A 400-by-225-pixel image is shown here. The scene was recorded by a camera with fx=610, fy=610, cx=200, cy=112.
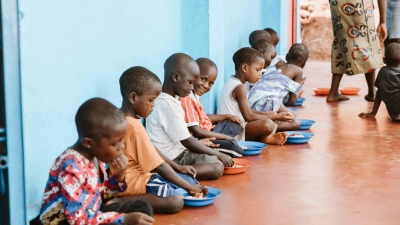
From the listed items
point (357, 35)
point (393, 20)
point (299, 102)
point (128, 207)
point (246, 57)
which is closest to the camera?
point (128, 207)

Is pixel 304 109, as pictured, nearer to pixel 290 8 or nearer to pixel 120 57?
pixel 120 57

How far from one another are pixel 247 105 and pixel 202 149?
Result: 4.67 feet

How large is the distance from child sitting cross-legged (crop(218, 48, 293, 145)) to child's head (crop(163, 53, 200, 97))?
122 centimetres

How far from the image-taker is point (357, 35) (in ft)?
27.0

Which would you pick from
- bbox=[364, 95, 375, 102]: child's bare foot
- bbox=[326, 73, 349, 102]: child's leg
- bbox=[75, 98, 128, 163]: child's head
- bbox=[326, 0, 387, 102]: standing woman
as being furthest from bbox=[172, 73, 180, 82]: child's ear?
bbox=[364, 95, 375, 102]: child's bare foot

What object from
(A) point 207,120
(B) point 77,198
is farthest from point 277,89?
(B) point 77,198

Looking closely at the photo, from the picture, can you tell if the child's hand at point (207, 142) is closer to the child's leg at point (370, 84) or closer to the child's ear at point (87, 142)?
the child's ear at point (87, 142)

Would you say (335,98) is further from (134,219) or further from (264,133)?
(134,219)

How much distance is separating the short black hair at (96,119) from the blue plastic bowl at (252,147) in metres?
2.58

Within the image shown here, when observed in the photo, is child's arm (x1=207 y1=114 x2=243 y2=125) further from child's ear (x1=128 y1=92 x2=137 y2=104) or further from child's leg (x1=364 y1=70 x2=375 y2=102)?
child's leg (x1=364 y1=70 x2=375 y2=102)

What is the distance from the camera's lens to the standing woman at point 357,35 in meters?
8.14

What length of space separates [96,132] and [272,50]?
466cm

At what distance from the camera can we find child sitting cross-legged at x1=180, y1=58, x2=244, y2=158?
15.7 feet

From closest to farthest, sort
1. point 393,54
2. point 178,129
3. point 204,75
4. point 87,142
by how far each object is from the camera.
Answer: point 87,142 < point 178,129 < point 204,75 < point 393,54
